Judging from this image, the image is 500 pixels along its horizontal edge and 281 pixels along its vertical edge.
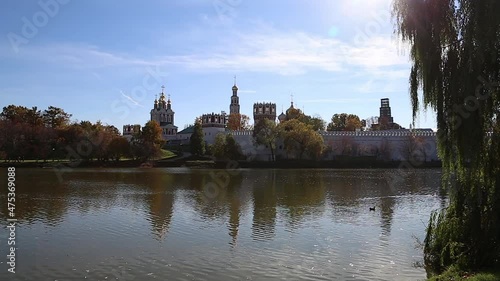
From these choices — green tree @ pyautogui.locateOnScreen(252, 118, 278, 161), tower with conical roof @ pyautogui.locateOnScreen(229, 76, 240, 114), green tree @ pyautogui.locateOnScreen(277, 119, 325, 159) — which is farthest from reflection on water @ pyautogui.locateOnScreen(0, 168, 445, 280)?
tower with conical roof @ pyautogui.locateOnScreen(229, 76, 240, 114)

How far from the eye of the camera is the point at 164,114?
100500 mm

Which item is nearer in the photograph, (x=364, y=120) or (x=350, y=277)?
(x=350, y=277)

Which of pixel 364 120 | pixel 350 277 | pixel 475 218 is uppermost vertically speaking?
pixel 364 120

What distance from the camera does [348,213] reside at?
17.9m

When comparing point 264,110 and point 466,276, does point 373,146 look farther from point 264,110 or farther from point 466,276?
point 466,276

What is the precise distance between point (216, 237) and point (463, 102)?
7.23 m

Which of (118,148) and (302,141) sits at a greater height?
(302,141)

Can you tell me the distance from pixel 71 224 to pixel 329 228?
788 cm

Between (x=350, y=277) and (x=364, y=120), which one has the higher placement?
(x=364, y=120)

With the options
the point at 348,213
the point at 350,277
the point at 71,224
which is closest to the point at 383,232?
the point at 348,213

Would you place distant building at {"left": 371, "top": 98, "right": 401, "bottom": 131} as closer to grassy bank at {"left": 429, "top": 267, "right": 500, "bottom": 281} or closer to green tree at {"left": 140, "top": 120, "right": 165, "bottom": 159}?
green tree at {"left": 140, "top": 120, "right": 165, "bottom": 159}

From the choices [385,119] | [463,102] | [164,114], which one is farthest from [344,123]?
[463,102]

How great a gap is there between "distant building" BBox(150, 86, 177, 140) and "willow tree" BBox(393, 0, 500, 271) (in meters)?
89.8

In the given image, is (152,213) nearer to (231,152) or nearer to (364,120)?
(231,152)
